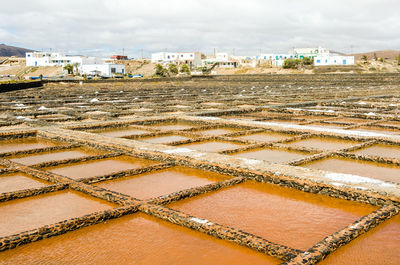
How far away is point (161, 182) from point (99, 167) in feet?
3.14

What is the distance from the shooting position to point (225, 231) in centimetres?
248

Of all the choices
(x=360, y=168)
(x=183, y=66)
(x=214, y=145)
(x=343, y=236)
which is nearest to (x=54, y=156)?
(x=214, y=145)

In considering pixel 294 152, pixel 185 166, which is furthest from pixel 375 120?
pixel 185 166

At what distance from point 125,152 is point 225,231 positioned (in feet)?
8.94

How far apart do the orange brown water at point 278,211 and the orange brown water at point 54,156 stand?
2.31 metres

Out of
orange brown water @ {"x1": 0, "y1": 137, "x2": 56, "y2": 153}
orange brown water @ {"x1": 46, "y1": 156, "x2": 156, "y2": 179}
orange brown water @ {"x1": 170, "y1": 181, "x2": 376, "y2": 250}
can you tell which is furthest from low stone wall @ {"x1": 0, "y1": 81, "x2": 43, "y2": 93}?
orange brown water @ {"x1": 170, "y1": 181, "x2": 376, "y2": 250}

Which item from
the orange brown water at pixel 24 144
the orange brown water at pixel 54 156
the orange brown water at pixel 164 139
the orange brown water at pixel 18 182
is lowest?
the orange brown water at pixel 18 182

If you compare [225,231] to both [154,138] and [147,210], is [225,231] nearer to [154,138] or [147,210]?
[147,210]

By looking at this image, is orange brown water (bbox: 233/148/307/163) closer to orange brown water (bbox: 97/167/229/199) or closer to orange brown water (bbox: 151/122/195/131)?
orange brown water (bbox: 97/167/229/199)

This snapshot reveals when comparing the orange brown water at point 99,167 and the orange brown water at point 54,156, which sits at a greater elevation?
the orange brown water at point 54,156

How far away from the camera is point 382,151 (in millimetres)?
5281

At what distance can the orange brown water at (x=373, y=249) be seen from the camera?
2258 mm

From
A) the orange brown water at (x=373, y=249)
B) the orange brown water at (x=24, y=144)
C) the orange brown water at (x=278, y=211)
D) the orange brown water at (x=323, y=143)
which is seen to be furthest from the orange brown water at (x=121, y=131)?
the orange brown water at (x=373, y=249)

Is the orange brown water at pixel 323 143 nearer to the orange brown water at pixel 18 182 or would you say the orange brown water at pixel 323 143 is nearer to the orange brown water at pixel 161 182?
the orange brown water at pixel 161 182
